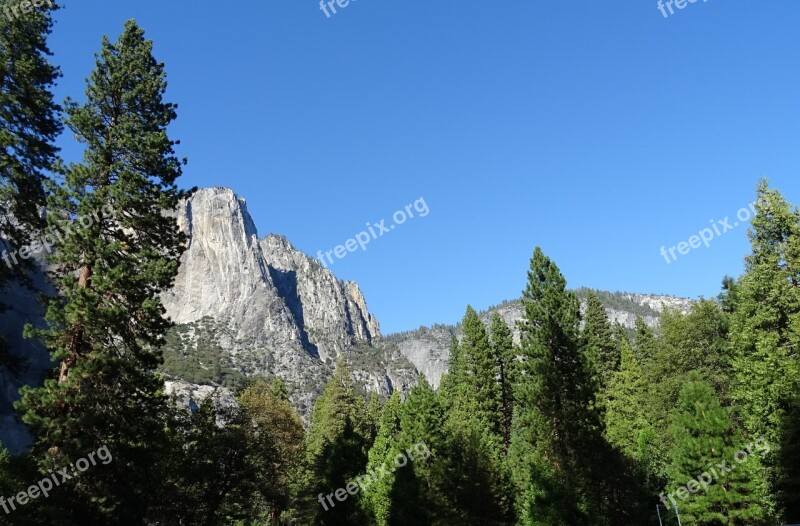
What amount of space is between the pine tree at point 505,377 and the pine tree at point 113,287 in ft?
120

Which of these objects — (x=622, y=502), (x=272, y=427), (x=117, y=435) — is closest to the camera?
(x=117, y=435)

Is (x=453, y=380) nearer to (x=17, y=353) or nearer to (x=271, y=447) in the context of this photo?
(x=271, y=447)

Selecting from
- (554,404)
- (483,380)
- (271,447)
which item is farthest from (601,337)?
(271,447)

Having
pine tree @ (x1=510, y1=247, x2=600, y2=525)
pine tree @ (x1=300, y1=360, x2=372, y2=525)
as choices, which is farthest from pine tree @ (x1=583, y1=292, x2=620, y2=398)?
pine tree @ (x1=510, y1=247, x2=600, y2=525)

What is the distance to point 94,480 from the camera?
14969 mm

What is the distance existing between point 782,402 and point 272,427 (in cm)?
3421

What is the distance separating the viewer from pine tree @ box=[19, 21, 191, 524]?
48.8 ft

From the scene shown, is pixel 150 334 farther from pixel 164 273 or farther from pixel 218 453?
pixel 218 453

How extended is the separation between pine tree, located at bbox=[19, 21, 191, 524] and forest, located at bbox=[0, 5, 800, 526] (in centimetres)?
7

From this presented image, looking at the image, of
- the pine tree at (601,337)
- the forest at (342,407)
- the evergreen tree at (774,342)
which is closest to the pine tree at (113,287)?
the forest at (342,407)

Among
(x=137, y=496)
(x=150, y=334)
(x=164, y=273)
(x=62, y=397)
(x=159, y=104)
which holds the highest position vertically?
(x=159, y=104)

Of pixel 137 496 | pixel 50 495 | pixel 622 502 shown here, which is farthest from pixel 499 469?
pixel 50 495

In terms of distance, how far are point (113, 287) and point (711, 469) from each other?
1179 inches

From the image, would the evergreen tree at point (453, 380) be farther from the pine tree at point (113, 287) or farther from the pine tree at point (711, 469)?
the pine tree at point (113, 287)
